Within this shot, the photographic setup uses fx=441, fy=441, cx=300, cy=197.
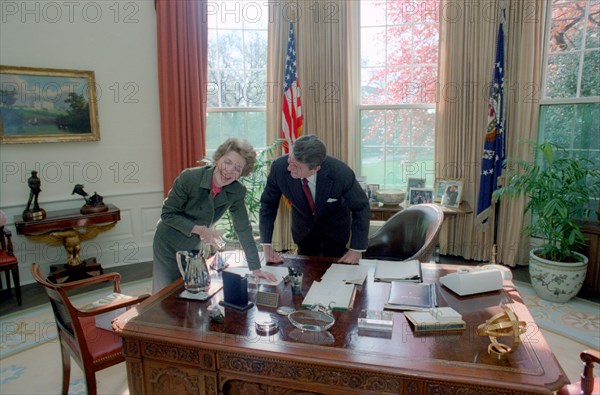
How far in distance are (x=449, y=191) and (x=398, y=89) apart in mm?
1297

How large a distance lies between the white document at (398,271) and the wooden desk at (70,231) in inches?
119

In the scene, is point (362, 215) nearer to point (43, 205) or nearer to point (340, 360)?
point (340, 360)

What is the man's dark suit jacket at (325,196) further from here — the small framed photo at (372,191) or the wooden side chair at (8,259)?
the wooden side chair at (8,259)

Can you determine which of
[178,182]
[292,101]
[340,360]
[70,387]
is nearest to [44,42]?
[292,101]

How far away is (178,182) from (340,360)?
1279mm

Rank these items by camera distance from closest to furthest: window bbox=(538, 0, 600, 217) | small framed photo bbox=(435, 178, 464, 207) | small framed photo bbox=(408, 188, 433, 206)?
window bbox=(538, 0, 600, 217), small framed photo bbox=(435, 178, 464, 207), small framed photo bbox=(408, 188, 433, 206)

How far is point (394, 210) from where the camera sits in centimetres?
439

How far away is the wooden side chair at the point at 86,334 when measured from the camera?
2.10 meters

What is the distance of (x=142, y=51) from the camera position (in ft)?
15.6

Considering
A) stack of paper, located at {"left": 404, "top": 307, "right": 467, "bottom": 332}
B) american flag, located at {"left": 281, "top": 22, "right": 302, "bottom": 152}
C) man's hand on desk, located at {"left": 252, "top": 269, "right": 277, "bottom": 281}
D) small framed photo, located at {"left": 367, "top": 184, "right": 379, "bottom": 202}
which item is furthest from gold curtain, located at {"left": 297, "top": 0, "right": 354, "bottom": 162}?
stack of paper, located at {"left": 404, "top": 307, "right": 467, "bottom": 332}

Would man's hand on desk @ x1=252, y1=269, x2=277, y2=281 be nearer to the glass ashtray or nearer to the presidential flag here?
the glass ashtray

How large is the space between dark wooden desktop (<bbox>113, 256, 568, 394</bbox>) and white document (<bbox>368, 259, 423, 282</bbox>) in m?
0.23

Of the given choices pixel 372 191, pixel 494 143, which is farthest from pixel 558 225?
pixel 372 191

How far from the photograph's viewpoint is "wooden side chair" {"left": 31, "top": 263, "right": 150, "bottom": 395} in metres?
2.10
